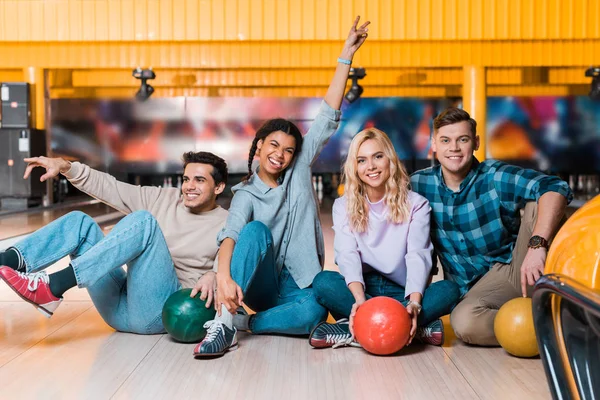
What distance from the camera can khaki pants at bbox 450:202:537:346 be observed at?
252 cm

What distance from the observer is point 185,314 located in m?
2.47

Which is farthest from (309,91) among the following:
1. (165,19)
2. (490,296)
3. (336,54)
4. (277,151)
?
(490,296)

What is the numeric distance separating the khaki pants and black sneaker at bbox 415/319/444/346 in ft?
0.19

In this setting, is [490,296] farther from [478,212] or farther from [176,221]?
[176,221]

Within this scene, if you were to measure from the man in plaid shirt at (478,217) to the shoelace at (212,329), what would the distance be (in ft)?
2.88

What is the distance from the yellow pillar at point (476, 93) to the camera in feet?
34.9

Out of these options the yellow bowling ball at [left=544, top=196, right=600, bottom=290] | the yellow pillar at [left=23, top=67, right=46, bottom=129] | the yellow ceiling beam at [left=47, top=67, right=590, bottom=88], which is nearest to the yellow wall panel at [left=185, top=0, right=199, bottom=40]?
the yellow pillar at [left=23, top=67, right=46, bottom=129]

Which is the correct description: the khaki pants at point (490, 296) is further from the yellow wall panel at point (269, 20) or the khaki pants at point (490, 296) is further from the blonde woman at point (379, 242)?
the yellow wall panel at point (269, 20)

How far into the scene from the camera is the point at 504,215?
2.63 meters

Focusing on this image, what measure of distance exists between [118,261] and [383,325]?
0.96 m

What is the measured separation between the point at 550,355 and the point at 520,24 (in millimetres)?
9222

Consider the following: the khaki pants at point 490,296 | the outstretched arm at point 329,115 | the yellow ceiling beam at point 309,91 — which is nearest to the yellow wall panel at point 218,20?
the yellow ceiling beam at point 309,91

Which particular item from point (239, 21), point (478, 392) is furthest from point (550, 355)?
point (239, 21)

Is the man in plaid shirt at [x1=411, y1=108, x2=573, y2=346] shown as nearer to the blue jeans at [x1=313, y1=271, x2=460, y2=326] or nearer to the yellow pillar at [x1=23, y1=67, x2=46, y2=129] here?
the blue jeans at [x1=313, y1=271, x2=460, y2=326]
